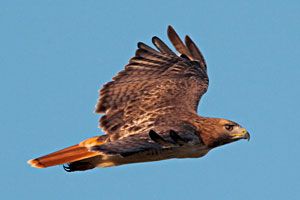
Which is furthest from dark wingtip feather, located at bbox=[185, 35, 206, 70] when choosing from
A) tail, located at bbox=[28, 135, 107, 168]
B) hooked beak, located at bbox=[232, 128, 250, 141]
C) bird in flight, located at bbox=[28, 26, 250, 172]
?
tail, located at bbox=[28, 135, 107, 168]

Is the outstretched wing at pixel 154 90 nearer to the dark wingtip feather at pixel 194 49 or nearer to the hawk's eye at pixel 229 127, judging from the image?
the dark wingtip feather at pixel 194 49

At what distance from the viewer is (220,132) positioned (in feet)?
44.8

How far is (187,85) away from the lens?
15.1 m

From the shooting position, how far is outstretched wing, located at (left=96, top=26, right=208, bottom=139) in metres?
13.9

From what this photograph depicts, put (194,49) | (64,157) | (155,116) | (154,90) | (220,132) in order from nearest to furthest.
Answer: (64,157) < (220,132) < (155,116) < (154,90) < (194,49)

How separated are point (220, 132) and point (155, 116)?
1.08m

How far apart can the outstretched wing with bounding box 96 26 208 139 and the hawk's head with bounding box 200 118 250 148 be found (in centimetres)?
47

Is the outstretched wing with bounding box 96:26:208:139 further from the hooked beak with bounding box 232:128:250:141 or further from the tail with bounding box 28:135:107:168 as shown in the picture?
the hooked beak with bounding box 232:128:250:141

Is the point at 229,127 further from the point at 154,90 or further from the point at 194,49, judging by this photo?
the point at 194,49

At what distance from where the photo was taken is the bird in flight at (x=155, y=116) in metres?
12.5

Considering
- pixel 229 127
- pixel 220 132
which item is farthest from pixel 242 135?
pixel 220 132

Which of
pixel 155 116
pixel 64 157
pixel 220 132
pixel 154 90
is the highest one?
pixel 154 90

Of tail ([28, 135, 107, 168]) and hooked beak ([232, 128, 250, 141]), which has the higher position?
tail ([28, 135, 107, 168])


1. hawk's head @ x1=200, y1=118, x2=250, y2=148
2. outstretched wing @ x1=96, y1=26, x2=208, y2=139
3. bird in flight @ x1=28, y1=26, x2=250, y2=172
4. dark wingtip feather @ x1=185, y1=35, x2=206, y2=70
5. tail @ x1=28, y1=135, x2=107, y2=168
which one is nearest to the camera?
bird in flight @ x1=28, y1=26, x2=250, y2=172
